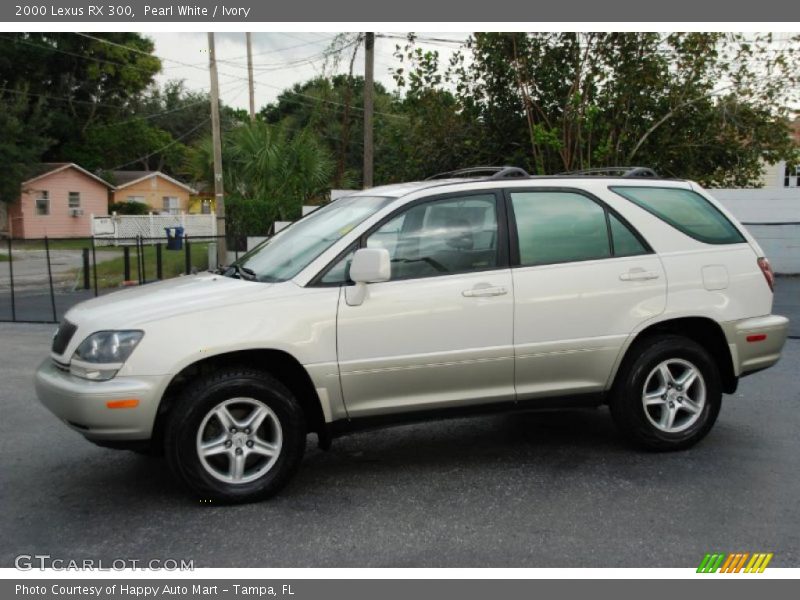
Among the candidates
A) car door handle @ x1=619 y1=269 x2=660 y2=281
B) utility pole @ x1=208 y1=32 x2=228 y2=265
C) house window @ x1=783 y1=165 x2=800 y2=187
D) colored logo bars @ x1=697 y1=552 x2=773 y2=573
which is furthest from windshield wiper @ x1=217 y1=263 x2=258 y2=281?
house window @ x1=783 y1=165 x2=800 y2=187

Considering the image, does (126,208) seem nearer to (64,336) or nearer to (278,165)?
(278,165)

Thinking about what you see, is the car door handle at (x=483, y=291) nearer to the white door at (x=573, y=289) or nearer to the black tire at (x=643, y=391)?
the white door at (x=573, y=289)

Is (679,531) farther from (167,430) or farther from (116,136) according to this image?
(116,136)

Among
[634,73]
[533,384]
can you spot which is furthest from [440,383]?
[634,73]

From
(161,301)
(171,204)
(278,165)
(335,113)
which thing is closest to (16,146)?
(171,204)

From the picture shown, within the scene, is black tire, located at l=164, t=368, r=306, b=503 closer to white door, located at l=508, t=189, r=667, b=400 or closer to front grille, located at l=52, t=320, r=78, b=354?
front grille, located at l=52, t=320, r=78, b=354

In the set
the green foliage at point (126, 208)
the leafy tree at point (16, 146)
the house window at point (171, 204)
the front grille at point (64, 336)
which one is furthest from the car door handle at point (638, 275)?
the house window at point (171, 204)

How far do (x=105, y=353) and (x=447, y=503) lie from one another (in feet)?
6.64

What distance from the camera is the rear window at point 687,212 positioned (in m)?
5.74

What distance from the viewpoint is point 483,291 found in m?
5.09

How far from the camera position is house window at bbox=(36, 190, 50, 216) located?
47.8 m

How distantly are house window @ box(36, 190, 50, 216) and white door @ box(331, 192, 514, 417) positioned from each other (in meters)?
47.3

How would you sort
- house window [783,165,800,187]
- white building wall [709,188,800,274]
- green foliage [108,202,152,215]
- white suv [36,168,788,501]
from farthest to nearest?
green foliage [108,202,152,215] < house window [783,165,800,187] < white building wall [709,188,800,274] < white suv [36,168,788,501]

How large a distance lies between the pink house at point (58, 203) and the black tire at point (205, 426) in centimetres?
4428
